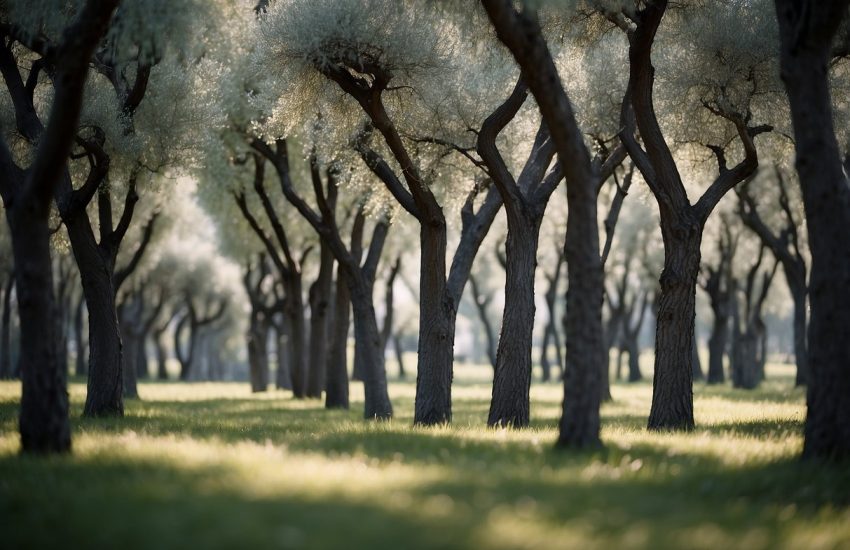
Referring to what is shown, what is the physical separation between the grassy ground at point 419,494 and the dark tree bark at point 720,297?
24267 millimetres

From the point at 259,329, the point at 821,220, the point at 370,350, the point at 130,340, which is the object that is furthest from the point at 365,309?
the point at 130,340

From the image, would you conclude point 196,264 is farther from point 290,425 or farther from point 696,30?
point 696,30

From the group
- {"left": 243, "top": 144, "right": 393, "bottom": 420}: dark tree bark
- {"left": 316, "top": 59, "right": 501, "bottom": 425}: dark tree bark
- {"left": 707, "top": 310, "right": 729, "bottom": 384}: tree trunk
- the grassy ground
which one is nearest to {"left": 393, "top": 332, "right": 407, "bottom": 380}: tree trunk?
{"left": 707, "top": 310, "right": 729, "bottom": 384}: tree trunk

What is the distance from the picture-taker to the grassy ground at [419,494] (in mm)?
5406

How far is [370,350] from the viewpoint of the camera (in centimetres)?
1892

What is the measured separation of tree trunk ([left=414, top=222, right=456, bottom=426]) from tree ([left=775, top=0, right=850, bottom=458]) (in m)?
6.72

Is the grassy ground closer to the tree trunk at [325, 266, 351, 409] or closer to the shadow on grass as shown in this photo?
the shadow on grass

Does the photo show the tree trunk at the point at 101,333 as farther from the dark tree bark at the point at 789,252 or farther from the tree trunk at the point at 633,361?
the tree trunk at the point at 633,361

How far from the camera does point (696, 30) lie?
1498 cm

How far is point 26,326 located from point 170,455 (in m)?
2.37

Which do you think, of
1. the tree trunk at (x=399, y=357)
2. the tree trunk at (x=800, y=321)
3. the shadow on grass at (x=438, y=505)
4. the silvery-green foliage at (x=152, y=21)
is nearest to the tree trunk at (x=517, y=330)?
the shadow on grass at (x=438, y=505)

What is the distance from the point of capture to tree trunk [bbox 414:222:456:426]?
14539 millimetres

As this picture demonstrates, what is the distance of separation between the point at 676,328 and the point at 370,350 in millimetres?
7887

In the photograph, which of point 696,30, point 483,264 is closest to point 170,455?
point 696,30
